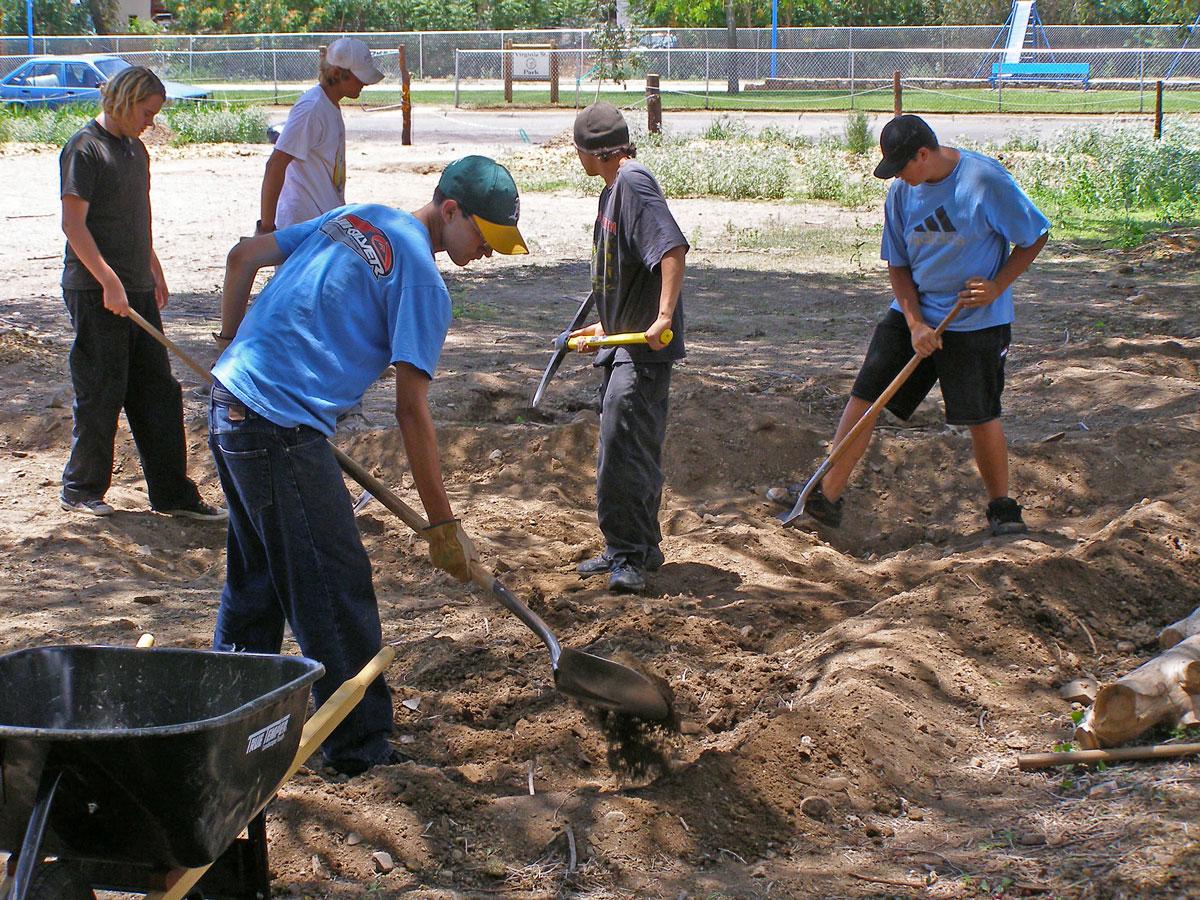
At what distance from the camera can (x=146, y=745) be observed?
2217 mm

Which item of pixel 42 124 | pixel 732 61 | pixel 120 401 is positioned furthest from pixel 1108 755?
pixel 732 61

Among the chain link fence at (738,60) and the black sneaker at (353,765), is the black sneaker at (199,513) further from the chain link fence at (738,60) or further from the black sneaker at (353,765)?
the chain link fence at (738,60)

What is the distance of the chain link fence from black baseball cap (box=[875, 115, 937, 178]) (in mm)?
24546

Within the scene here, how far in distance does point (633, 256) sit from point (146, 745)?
3.03m

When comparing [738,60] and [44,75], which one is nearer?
[44,75]

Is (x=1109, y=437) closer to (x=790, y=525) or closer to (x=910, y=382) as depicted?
(x=910, y=382)

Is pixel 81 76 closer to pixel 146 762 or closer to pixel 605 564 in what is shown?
pixel 605 564

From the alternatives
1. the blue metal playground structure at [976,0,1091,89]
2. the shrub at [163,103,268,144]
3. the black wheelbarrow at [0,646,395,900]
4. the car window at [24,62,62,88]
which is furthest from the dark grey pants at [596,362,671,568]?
the blue metal playground structure at [976,0,1091,89]

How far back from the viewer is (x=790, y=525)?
5.78m

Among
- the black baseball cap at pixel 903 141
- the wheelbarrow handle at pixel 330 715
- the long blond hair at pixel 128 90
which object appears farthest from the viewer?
the long blond hair at pixel 128 90

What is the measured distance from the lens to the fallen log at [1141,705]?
3.49 m

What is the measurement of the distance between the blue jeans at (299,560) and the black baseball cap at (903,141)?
2.69 metres

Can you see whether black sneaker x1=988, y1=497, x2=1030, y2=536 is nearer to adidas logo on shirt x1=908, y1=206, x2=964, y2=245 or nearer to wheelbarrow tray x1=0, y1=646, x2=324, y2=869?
adidas logo on shirt x1=908, y1=206, x2=964, y2=245


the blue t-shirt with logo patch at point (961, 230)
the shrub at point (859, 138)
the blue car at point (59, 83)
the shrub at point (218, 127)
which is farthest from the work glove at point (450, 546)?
the blue car at point (59, 83)
